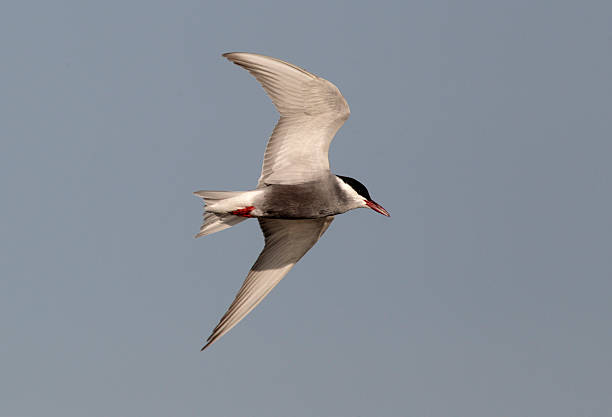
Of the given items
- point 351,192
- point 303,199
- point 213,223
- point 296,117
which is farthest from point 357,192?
point 213,223

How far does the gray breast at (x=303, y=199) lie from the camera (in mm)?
16859

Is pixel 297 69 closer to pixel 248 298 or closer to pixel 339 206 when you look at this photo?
pixel 339 206

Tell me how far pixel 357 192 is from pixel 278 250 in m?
2.20

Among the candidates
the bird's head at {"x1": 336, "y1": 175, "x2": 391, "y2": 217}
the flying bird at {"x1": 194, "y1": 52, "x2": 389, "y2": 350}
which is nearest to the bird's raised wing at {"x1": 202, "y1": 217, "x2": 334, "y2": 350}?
the flying bird at {"x1": 194, "y1": 52, "x2": 389, "y2": 350}

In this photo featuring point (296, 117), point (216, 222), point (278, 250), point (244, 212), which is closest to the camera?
point (296, 117)

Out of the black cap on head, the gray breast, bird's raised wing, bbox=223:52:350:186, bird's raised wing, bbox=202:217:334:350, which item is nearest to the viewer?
bird's raised wing, bbox=223:52:350:186

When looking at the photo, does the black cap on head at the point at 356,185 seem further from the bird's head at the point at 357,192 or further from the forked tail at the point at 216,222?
the forked tail at the point at 216,222

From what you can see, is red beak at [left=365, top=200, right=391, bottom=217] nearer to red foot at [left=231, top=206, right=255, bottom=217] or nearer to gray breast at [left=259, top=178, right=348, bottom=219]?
gray breast at [left=259, top=178, right=348, bottom=219]

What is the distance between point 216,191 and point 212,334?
95.5 inches

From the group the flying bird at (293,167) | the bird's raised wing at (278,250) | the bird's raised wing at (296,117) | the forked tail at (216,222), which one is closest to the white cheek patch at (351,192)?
the flying bird at (293,167)

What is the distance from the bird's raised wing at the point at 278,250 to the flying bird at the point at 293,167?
710 mm

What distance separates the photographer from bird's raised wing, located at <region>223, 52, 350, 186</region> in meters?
16.1

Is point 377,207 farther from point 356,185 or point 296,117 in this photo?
point 296,117

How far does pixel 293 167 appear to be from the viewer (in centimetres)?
1689
